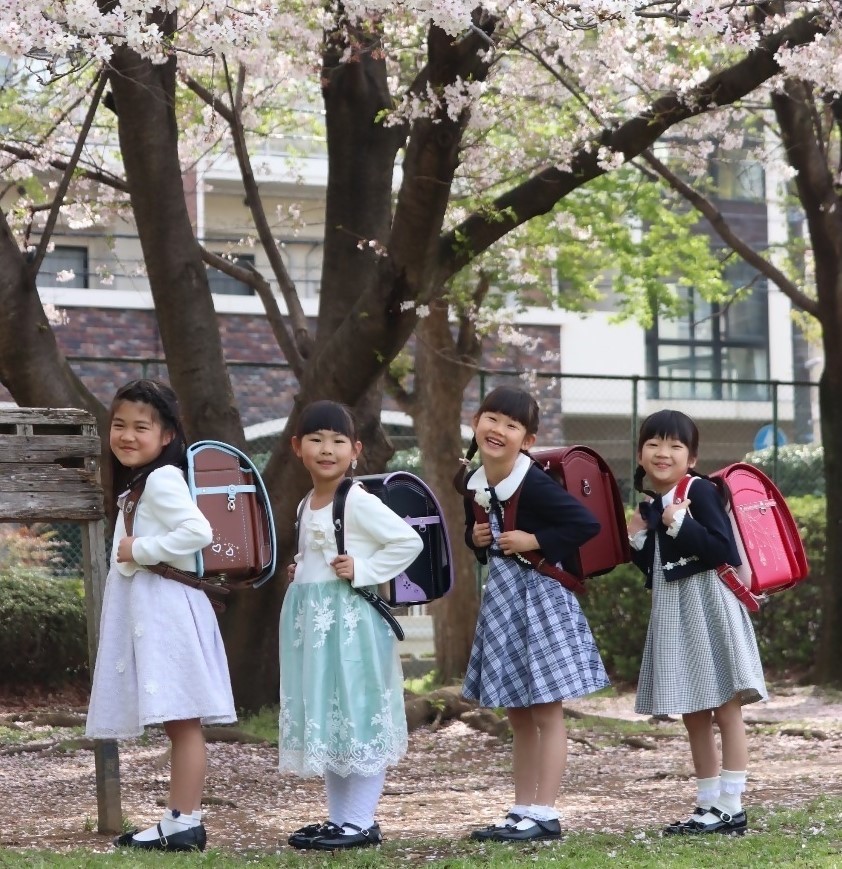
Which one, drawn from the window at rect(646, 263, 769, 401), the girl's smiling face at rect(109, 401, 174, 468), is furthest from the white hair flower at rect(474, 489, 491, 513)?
the window at rect(646, 263, 769, 401)

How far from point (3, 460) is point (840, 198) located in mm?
6468

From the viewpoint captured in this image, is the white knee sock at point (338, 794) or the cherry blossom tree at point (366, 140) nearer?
the white knee sock at point (338, 794)

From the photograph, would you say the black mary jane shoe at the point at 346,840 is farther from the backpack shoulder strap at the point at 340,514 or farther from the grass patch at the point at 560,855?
the backpack shoulder strap at the point at 340,514

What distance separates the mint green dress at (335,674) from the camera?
13.9ft

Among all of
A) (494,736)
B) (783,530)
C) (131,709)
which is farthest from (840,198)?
(131,709)

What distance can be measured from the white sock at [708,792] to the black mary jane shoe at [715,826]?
0.08ft


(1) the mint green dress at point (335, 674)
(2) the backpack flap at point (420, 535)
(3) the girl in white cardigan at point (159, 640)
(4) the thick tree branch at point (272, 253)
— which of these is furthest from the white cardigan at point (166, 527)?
(4) the thick tree branch at point (272, 253)

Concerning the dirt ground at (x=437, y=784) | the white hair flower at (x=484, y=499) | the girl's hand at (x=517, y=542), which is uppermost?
the white hair flower at (x=484, y=499)

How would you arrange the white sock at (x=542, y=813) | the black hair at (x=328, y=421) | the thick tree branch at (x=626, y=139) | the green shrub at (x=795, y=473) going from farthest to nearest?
1. the green shrub at (x=795, y=473)
2. the thick tree branch at (x=626, y=139)
3. the black hair at (x=328, y=421)
4. the white sock at (x=542, y=813)

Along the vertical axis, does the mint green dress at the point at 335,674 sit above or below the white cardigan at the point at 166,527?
below

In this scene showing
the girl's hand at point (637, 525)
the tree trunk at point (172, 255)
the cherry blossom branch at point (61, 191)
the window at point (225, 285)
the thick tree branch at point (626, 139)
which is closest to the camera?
the girl's hand at point (637, 525)

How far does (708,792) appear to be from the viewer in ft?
14.9

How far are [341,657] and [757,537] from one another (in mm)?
1453

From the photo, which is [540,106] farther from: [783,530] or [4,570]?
[783,530]
